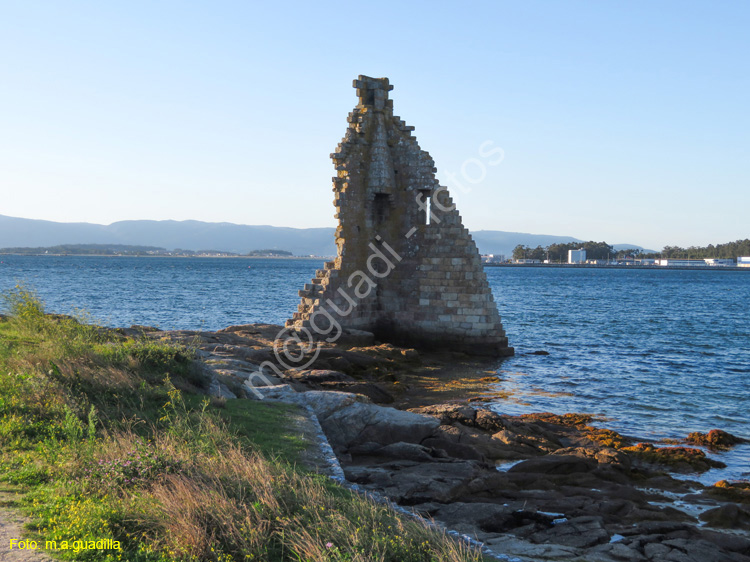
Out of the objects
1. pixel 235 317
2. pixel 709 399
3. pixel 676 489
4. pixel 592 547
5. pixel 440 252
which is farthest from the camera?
pixel 235 317

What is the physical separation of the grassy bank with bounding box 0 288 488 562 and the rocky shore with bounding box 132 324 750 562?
1478mm

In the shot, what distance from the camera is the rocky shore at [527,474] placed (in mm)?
7988

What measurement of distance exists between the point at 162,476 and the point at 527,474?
617cm

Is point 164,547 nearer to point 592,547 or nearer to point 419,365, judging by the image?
point 592,547

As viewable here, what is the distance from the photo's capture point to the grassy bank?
5.85 metres

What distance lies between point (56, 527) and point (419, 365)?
1817 centimetres

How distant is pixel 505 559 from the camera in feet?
22.0

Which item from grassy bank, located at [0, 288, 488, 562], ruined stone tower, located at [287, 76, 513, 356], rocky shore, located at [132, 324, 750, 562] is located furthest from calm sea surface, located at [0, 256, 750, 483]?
grassy bank, located at [0, 288, 488, 562]

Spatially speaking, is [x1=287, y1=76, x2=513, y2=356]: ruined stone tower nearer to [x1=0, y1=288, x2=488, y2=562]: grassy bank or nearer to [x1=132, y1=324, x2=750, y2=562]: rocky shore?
[x1=132, y1=324, x2=750, y2=562]: rocky shore

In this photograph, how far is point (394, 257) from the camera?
2742cm

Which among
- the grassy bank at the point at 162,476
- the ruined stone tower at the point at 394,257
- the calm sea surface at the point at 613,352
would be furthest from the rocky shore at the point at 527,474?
the ruined stone tower at the point at 394,257

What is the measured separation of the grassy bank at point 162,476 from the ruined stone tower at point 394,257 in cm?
1442

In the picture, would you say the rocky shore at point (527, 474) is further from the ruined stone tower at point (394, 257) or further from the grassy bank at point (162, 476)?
the ruined stone tower at point (394, 257)

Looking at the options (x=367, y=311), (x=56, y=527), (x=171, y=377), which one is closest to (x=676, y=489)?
(x=171, y=377)
